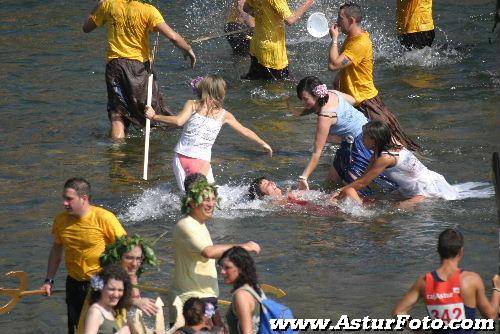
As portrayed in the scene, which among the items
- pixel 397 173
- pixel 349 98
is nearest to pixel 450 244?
→ pixel 397 173

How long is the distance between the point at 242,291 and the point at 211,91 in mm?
3626

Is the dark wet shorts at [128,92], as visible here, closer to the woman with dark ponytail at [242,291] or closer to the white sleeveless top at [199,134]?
the white sleeveless top at [199,134]

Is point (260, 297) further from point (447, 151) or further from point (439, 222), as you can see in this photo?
point (447, 151)

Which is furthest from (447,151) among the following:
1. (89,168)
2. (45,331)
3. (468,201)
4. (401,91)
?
(45,331)

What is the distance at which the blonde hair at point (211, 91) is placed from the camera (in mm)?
10148

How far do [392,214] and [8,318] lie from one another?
12.0 ft

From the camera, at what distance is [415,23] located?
55.3 ft

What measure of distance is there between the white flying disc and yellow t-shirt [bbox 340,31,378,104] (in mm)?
3281

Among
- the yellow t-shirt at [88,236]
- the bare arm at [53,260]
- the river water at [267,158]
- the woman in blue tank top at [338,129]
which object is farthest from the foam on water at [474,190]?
the bare arm at [53,260]

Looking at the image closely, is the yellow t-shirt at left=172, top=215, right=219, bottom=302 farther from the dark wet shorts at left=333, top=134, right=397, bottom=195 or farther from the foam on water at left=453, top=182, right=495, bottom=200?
the foam on water at left=453, top=182, right=495, bottom=200

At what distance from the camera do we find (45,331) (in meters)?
8.60

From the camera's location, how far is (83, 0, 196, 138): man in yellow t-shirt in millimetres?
12875

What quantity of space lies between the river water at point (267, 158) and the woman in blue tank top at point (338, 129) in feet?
1.33

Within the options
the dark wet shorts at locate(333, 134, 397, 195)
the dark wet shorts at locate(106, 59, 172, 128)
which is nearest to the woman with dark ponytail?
the dark wet shorts at locate(333, 134, 397, 195)
